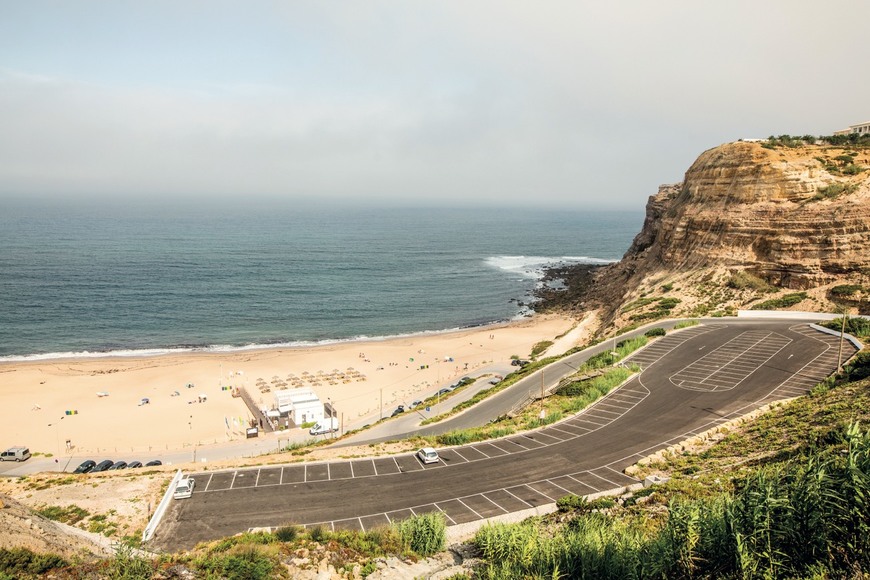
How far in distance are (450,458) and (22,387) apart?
164 feet

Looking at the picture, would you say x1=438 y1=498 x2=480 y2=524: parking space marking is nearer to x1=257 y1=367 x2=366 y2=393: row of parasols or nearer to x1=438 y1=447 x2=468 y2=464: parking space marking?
x1=438 y1=447 x2=468 y2=464: parking space marking

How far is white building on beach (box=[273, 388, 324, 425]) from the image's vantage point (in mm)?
43844

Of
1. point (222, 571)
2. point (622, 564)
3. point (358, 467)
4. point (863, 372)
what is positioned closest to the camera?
point (622, 564)

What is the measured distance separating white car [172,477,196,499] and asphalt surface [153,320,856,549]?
0.99 ft

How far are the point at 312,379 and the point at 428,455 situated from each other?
34186mm

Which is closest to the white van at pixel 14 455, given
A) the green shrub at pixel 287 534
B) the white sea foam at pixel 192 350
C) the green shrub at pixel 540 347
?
the white sea foam at pixel 192 350

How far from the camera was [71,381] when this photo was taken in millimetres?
53562

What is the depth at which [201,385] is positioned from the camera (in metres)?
53.7

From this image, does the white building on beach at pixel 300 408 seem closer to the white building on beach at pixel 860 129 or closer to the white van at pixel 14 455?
the white van at pixel 14 455

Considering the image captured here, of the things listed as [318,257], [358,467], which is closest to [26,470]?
[358,467]

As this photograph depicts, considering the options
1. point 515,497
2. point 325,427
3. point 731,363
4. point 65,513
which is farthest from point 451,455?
point 731,363

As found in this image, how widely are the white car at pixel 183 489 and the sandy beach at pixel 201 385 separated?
72.0 feet

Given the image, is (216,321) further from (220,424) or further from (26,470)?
(26,470)

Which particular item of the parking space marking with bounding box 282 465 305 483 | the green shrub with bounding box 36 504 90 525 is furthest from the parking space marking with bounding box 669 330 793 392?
the green shrub with bounding box 36 504 90 525
